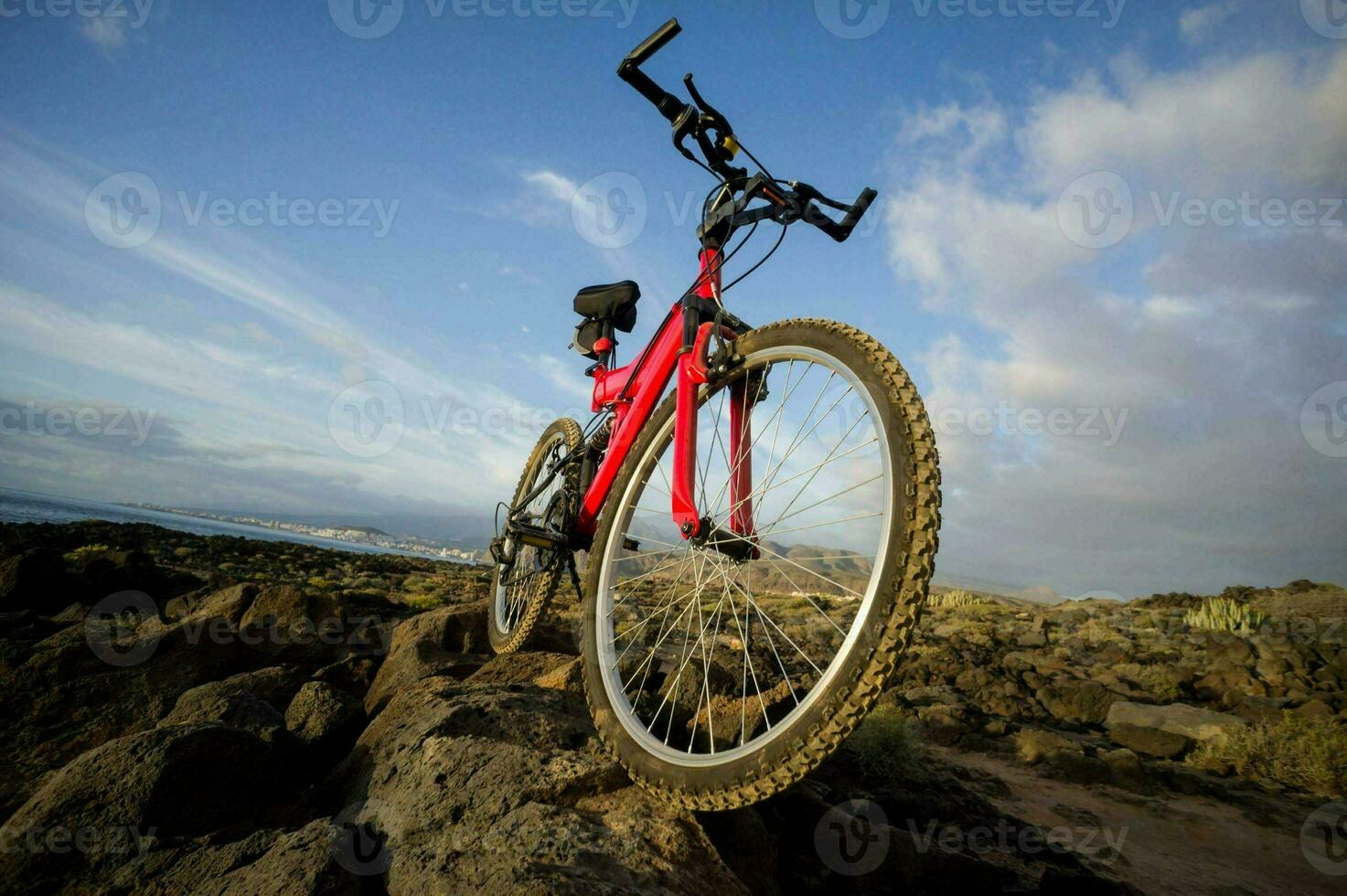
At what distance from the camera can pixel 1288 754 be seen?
566 centimetres

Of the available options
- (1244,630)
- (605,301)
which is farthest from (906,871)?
(1244,630)

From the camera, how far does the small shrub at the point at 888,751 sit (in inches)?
174

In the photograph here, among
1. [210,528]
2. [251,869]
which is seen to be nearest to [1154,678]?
[251,869]

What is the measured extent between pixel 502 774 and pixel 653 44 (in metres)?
3.52

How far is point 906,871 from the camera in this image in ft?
8.75

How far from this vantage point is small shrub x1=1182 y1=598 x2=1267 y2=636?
12.7 m

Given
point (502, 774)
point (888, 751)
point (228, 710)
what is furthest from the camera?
point (888, 751)

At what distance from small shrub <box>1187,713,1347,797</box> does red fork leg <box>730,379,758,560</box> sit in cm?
643

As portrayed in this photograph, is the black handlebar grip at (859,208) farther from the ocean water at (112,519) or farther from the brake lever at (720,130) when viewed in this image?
the ocean water at (112,519)

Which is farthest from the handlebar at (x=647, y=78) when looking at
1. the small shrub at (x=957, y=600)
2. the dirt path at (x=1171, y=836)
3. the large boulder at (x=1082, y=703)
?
the small shrub at (x=957, y=600)

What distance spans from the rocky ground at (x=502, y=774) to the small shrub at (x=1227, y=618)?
4.87 meters

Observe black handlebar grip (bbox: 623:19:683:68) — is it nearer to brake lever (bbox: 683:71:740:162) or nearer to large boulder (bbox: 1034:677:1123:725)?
brake lever (bbox: 683:71:740:162)

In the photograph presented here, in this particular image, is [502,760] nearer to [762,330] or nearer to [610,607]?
[610,607]

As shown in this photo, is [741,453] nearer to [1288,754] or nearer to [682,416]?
[682,416]
